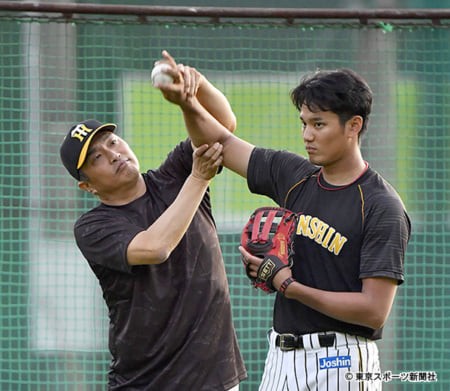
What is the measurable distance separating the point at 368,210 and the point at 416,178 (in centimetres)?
256

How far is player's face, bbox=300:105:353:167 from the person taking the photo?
12.6 feet

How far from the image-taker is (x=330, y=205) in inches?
152

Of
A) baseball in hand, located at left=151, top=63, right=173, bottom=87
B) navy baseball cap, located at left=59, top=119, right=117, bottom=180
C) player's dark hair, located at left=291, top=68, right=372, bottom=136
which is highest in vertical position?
baseball in hand, located at left=151, top=63, right=173, bottom=87

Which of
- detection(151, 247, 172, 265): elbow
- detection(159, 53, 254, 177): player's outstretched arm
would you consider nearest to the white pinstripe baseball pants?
detection(151, 247, 172, 265): elbow

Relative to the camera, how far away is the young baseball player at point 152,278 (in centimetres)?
430

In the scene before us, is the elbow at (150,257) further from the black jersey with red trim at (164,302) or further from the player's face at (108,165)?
the player's face at (108,165)

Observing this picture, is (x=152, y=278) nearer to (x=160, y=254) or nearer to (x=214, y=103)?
(x=160, y=254)

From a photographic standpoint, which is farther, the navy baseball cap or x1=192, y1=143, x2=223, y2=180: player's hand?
the navy baseball cap

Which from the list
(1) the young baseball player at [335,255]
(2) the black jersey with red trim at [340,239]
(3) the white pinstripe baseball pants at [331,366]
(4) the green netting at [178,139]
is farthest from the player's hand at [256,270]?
(4) the green netting at [178,139]

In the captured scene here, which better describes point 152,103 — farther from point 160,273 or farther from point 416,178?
point 160,273

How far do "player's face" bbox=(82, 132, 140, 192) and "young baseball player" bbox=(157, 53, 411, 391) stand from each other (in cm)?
48

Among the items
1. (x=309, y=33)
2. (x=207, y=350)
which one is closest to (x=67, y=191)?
(x=309, y=33)

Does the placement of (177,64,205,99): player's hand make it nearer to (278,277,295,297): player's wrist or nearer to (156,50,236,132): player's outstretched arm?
(156,50,236,132): player's outstretched arm

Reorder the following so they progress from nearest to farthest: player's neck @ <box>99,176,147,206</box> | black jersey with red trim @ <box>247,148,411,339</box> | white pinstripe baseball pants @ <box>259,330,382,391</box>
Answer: black jersey with red trim @ <box>247,148,411,339</box>
white pinstripe baseball pants @ <box>259,330,382,391</box>
player's neck @ <box>99,176,147,206</box>
